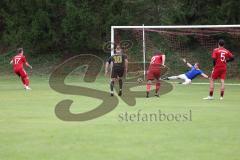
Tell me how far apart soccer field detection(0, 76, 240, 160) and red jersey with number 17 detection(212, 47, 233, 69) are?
1.71 m

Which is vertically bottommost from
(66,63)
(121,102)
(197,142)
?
(66,63)

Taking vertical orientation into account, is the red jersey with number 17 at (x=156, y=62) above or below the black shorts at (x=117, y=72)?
above

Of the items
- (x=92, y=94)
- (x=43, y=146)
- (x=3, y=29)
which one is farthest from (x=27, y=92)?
(x=3, y=29)

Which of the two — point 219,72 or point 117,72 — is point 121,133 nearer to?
point 219,72

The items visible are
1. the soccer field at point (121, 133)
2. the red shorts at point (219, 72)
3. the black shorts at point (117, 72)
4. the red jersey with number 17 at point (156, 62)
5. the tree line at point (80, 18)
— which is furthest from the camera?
the tree line at point (80, 18)

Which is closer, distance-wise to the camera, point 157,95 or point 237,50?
→ point 157,95

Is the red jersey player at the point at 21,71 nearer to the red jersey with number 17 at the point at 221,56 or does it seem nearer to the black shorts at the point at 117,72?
the black shorts at the point at 117,72

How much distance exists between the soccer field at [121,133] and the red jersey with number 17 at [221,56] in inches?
67.2

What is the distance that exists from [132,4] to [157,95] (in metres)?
16.8

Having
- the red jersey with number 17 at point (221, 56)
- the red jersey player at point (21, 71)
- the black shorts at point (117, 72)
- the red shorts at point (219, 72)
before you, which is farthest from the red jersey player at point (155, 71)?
the red jersey player at point (21, 71)

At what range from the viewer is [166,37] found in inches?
1399

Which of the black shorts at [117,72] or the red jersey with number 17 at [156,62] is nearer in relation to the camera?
the black shorts at [117,72]

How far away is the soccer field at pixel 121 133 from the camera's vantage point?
34.0ft

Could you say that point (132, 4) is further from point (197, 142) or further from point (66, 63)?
point (197, 142)
